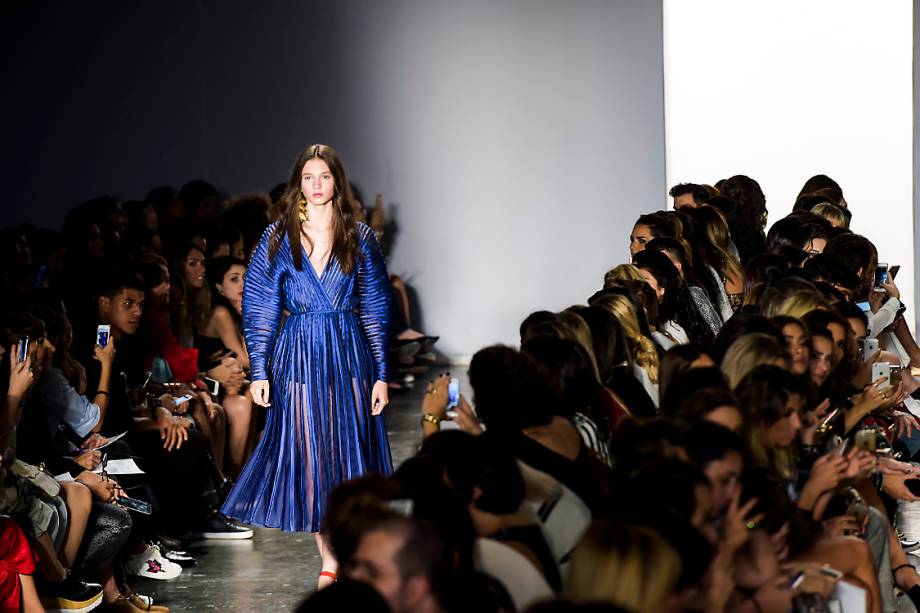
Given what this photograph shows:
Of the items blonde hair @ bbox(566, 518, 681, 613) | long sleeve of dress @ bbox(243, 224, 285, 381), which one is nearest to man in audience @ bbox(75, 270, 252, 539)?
long sleeve of dress @ bbox(243, 224, 285, 381)

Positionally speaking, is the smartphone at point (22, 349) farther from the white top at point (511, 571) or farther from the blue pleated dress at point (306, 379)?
the white top at point (511, 571)

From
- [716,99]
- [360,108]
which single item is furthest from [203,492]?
[716,99]

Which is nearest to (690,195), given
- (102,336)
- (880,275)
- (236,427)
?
(880,275)

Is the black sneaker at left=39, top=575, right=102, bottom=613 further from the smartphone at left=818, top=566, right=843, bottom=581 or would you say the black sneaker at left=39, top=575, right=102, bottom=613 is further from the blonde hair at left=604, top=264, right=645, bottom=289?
the smartphone at left=818, top=566, right=843, bottom=581

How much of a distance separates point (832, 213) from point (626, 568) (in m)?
5.91

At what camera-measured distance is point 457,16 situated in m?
10.2

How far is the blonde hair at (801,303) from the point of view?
480cm

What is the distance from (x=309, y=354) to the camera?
4957 mm

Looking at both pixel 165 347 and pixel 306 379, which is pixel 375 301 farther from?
pixel 165 347

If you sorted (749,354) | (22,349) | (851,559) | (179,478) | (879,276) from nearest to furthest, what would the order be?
(851,559) → (749,354) → (22,349) → (179,478) → (879,276)

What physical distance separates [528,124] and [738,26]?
1.65 m

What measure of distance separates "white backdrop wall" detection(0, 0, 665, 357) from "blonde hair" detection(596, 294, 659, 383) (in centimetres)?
543

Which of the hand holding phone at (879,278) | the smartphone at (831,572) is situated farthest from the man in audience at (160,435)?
the smartphone at (831,572)

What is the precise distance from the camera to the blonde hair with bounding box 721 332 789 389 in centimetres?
388
